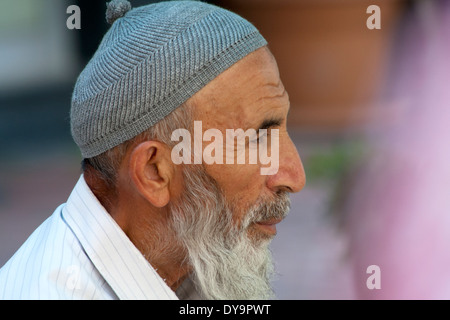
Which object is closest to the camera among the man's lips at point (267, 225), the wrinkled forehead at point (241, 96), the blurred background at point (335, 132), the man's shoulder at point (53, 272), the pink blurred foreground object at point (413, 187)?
the man's shoulder at point (53, 272)

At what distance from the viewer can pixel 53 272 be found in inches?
77.3

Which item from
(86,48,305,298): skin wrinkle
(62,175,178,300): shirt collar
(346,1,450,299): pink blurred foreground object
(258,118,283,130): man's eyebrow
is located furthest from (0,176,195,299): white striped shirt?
(346,1,450,299): pink blurred foreground object

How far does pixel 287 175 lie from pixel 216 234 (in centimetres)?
→ 32

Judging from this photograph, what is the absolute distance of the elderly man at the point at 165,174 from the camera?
2014 millimetres

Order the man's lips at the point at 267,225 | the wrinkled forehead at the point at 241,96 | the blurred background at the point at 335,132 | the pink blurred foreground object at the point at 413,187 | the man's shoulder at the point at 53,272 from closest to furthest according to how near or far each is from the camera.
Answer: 1. the man's shoulder at the point at 53,272
2. the wrinkled forehead at the point at 241,96
3. the man's lips at the point at 267,225
4. the pink blurred foreground object at the point at 413,187
5. the blurred background at the point at 335,132

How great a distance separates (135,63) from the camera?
203 centimetres

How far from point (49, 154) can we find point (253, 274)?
670cm

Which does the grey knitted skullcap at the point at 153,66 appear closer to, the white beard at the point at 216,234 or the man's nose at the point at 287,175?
the white beard at the point at 216,234

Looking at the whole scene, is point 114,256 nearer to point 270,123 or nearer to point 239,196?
point 239,196

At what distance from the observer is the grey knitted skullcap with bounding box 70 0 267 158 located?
2.02 m

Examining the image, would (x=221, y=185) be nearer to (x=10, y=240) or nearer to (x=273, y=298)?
(x=273, y=298)

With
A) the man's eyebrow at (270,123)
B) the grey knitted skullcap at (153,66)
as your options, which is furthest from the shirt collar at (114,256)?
the man's eyebrow at (270,123)

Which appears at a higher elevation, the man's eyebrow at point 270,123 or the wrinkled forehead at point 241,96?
the wrinkled forehead at point 241,96
